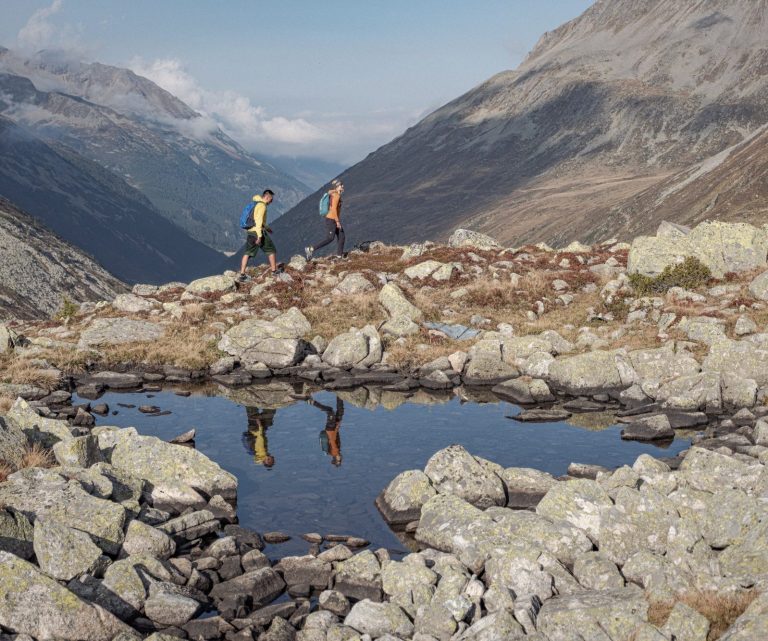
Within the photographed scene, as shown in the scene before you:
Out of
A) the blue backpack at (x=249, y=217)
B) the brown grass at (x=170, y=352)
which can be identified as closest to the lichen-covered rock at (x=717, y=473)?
the brown grass at (x=170, y=352)

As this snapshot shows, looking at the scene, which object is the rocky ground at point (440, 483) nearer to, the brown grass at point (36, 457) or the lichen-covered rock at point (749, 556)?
the lichen-covered rock at point (749, 556)

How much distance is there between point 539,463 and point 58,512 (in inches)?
521

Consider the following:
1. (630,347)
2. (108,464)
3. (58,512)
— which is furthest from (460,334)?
(58,512)

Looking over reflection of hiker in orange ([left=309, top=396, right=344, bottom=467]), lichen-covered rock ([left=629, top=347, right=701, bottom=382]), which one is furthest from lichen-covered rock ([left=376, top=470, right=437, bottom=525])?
lichen-covered rock ([left=629, top=347, right=701, bottom=382])

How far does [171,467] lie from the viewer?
19891 mm

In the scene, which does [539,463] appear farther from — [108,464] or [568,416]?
[108,464]

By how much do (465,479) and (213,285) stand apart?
87.9 ft

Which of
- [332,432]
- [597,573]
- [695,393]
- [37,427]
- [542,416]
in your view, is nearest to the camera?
[597,573]

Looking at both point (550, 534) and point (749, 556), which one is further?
point (550, 534)

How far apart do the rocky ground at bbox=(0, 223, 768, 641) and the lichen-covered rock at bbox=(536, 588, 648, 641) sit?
0.11 ft

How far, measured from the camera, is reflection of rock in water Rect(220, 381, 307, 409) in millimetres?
30656

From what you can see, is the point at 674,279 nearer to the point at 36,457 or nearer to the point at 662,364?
the point at 662,364

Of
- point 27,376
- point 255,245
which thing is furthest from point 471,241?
point 27,376

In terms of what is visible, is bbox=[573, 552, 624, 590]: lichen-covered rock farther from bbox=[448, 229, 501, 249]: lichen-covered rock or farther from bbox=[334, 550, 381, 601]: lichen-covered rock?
bbox=[448, 229, 501, 249]: lichen-covered rock
